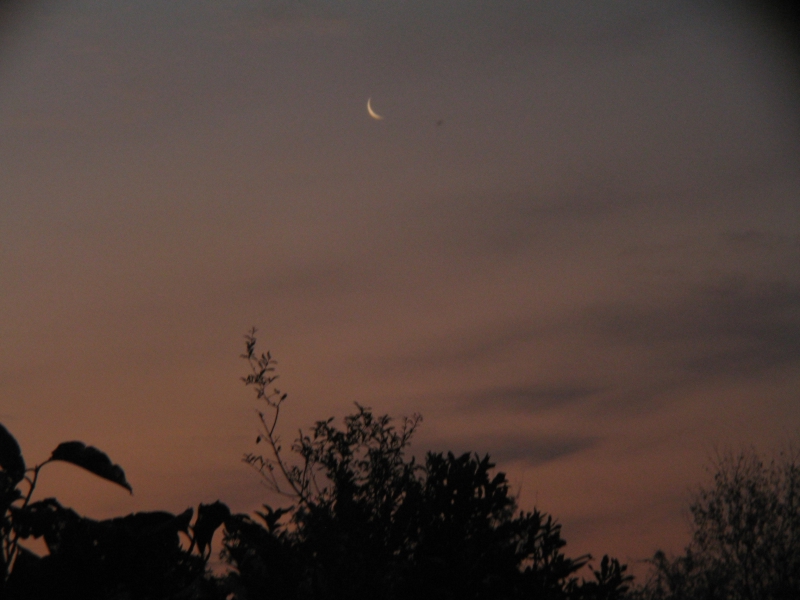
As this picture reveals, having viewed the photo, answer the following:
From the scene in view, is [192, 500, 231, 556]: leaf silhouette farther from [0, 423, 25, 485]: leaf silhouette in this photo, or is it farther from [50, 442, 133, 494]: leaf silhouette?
[0, 423, 25, 485]: leaf silhouette

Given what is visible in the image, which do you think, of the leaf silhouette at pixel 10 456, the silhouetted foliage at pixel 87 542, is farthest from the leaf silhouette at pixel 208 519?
the leaf silhouette at pixel 10 456

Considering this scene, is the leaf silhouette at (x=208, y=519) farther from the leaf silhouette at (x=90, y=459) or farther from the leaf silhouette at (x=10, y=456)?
the leaf silhouette at (x=10, y=456)

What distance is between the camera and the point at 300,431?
63.6 ft

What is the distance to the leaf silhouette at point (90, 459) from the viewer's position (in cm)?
913

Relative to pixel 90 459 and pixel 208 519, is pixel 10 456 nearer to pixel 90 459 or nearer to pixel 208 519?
pixel 90 459

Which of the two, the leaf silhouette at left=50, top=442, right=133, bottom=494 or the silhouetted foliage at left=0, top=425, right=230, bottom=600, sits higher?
the leaf silhouette at left=50, top=442, right=133, bottom=494

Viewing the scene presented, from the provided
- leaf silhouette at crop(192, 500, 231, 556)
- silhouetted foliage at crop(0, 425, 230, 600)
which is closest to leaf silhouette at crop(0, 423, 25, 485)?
silhouetted foliage at crop(0, 425, 230, 600)

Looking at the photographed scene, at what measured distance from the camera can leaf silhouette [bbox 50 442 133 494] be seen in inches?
360

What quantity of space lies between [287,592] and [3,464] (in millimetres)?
3530

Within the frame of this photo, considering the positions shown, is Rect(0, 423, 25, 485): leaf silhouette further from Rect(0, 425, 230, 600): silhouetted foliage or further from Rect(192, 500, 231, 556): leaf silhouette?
Rect(192, 500, 231, 556): leaf silhouette

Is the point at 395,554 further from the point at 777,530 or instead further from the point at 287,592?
the point at 777,530

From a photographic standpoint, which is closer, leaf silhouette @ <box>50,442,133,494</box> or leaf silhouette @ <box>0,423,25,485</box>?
leaf silhouette @ <box>50,442,133,494</box>

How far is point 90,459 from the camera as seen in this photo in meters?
9.18

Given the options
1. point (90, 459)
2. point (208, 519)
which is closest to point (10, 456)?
point (90, 459)
